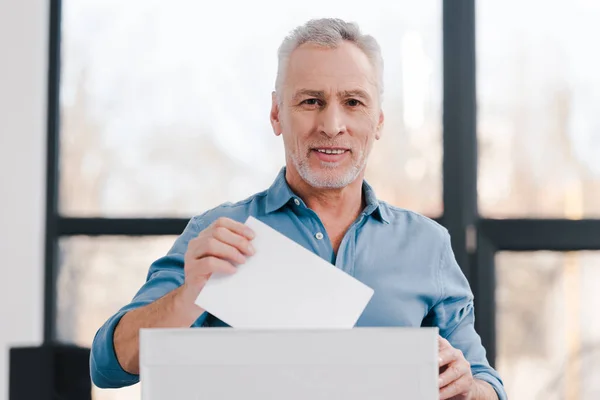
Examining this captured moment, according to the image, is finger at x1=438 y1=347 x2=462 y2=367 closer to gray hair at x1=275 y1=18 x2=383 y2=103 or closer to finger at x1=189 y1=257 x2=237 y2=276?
finger at x1=189 y1=257 x2=237 y2=276

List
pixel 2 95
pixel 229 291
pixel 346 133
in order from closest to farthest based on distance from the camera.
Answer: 1. pixel 229 291
2. pixel 346 133
3. pixel 2 95

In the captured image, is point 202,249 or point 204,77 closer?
point 202,249

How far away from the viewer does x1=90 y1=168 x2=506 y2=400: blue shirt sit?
4.65 ft

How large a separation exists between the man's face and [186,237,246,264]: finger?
453 millimetres

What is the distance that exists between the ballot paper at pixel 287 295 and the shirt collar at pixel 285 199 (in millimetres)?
570

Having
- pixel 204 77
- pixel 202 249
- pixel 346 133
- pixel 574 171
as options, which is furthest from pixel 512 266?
pixel 202 249

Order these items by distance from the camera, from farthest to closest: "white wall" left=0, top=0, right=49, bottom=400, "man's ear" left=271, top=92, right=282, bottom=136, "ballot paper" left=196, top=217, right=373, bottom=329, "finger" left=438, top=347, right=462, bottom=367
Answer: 1. "white wall" left=0, top=0, right=49, bottom=400
2. "man's ear" left=271, top=92, right=282, bottom=136
3. "finger" left=438, top=347, right=462, bottom=367
4. "ballot paper" left=196, top=217, right=373, bottom=329

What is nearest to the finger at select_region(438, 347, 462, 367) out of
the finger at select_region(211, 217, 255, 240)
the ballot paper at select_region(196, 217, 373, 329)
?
the ballot paper at select_region(196, 217, 373, 329)

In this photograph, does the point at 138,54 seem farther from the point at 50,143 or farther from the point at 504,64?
the point at 504,64

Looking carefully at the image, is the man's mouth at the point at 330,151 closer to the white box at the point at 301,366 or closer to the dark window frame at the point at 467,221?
the white box at the point at 301,366

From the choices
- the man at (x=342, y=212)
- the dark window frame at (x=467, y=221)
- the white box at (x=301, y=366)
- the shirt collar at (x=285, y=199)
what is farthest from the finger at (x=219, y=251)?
the dark window frame at (x=467, y=221)

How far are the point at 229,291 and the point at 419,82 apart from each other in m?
1.80

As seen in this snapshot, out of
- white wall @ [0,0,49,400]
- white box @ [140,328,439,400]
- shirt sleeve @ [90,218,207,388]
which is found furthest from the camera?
white wall @ [0,0,49,400]

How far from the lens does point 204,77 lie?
8.65ft
